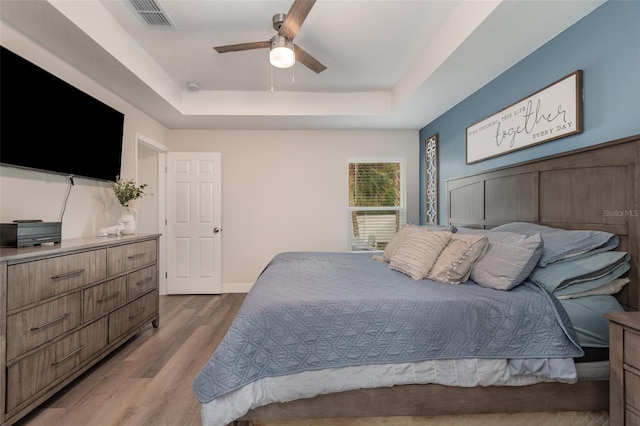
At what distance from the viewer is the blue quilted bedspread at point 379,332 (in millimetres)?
1384

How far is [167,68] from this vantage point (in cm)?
316

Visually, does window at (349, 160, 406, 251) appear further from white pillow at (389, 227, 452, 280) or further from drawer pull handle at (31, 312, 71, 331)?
drawer pull handle at (31, 312, 71, 331)

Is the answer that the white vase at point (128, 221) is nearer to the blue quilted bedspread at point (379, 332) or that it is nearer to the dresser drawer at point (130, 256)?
the dresser drawer at point (130, 256)

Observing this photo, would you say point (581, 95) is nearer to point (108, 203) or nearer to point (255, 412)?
point (255, 412)

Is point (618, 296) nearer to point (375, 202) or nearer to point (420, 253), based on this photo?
point (420, 253)

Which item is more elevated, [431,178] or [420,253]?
[431,178]

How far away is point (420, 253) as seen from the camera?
213 centimetres

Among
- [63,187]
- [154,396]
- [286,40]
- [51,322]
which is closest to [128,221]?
[63,187]

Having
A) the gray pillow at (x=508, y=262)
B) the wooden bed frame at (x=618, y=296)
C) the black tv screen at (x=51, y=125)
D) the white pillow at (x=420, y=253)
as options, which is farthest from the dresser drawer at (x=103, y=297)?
the gray pillow at (x=508, y=262)

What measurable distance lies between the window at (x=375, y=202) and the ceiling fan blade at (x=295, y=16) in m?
2.60

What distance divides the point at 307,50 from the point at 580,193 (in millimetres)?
2440

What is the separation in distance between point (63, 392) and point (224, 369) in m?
1.49

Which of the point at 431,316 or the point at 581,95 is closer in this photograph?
the point at 431,316

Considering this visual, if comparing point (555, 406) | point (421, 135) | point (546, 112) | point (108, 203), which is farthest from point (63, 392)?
point (421, 135)
